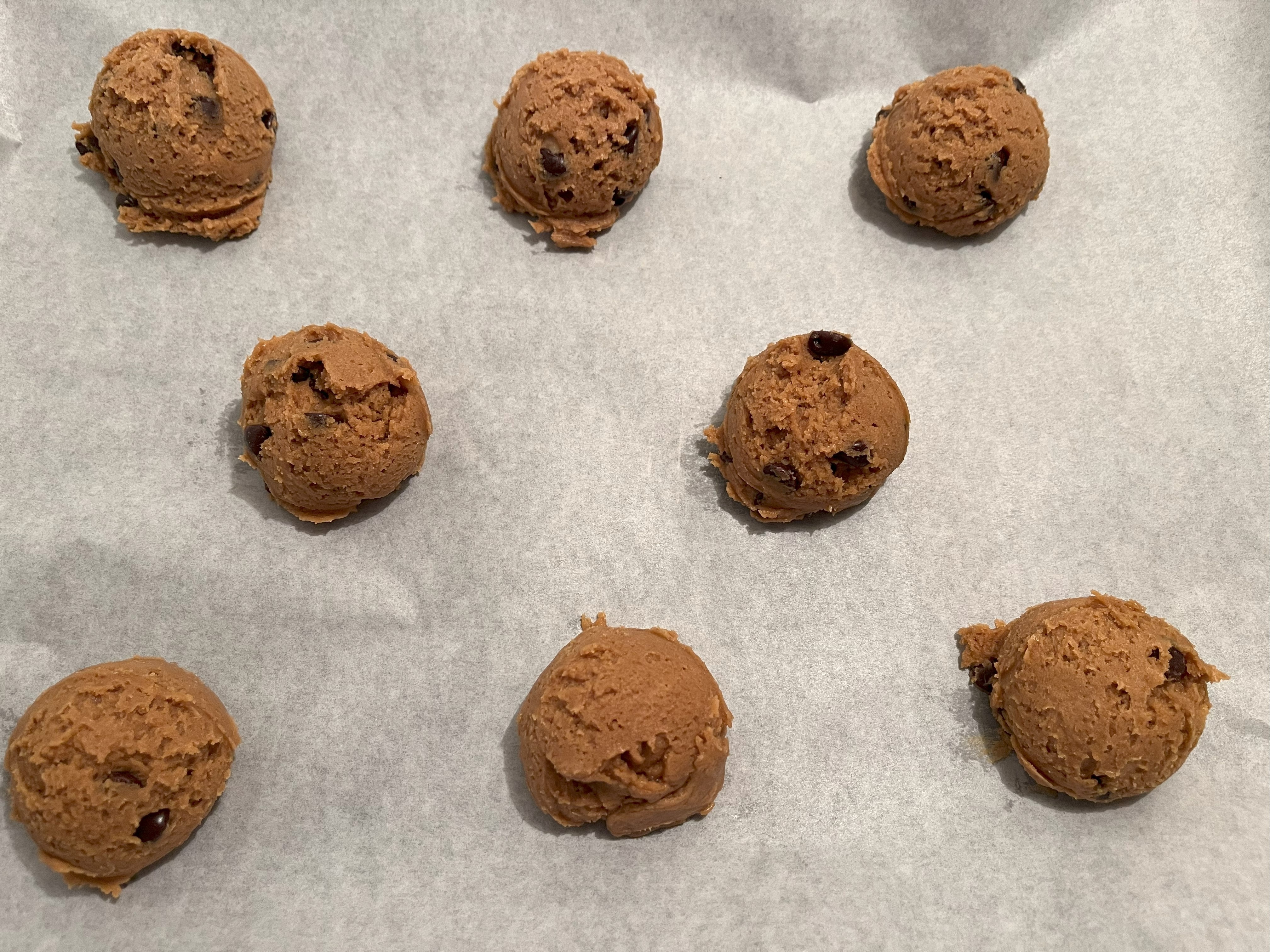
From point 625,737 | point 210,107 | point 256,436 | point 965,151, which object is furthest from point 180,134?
point 965,151

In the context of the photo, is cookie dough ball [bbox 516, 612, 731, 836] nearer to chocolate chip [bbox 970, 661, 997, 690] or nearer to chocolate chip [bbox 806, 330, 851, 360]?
chocolate chip [bbox 970, 661, 997, 690]

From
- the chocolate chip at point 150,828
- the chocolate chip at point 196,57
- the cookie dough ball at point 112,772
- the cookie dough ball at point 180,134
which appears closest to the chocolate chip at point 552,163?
the cookie dough ball at point 180,134

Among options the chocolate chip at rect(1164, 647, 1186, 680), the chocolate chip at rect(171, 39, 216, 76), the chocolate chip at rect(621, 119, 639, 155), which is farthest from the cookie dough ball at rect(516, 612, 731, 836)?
the chocolate chip at rect(171, 39, 216, 76)

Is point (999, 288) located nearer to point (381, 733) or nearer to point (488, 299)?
point (488, 299)

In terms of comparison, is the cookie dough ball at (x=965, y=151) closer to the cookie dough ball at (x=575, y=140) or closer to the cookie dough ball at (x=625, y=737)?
the cookie dough ball at (x=575, y=140)

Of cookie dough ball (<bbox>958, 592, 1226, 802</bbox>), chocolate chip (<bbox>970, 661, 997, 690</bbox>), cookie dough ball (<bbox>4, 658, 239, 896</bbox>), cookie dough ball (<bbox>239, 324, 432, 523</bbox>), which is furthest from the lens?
chocolate chip (<bbox>970, 661, 997, 690</bbox>)

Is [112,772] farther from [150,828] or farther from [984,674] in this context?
[984,674]

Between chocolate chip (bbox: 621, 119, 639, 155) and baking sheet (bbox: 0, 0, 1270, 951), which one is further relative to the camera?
chocolate chip (bbox: 621, 119, 639, 155)

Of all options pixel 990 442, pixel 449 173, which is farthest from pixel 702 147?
pixel 990 442
